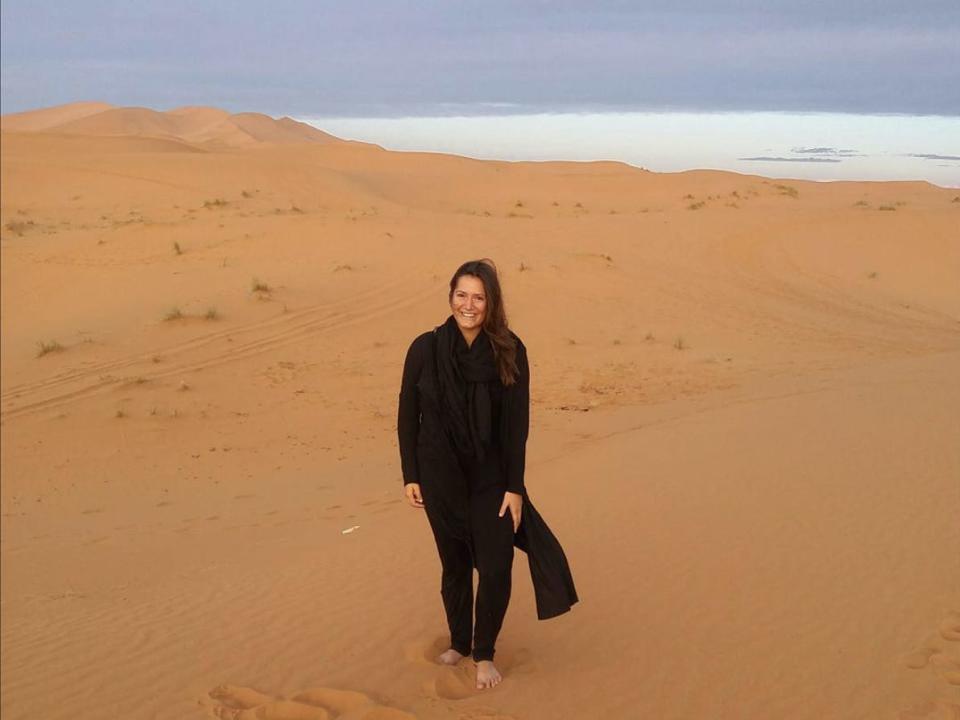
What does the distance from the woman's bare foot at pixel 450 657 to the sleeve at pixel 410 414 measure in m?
0.95

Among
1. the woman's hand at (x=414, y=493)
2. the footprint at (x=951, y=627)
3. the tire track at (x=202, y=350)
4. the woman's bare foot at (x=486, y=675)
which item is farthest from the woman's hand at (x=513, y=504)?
the tire track at (x=202, y=350)

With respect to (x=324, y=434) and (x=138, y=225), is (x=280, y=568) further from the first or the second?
(x=138, y=225)

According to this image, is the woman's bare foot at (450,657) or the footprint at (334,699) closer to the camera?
the footprint at (334,699)

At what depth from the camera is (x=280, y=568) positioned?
20.6 feet

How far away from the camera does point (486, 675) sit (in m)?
3.96

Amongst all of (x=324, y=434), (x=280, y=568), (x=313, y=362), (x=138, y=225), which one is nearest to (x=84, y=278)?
(x=138, y=225)

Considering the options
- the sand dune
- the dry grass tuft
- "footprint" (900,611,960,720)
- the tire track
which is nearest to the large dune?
the sand dune

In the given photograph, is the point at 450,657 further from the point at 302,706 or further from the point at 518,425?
the point at 518,425

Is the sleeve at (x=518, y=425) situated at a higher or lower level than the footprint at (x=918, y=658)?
higher

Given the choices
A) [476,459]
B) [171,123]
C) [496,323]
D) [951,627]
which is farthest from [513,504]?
[171,123]

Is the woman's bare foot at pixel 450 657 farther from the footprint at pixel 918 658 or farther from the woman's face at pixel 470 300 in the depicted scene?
the footprint at pixel 918 658

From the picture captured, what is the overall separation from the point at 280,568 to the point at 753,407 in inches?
200

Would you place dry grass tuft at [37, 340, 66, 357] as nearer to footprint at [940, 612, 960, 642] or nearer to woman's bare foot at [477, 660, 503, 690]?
woman's bare foot at [477, 660, 503, 690]

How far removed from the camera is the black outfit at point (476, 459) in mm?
3645
